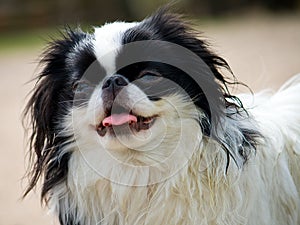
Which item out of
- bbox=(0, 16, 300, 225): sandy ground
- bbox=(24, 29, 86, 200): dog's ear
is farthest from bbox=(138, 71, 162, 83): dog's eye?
bbox=(0, 16, 300, 225): sandy ground

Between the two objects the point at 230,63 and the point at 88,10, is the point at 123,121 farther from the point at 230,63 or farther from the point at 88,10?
the point at 88,10

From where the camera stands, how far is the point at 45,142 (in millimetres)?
3266

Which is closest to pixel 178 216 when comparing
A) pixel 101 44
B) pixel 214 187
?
pixel 214 187

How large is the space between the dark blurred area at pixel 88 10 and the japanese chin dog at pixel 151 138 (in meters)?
11.4

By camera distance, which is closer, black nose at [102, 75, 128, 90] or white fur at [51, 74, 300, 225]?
black nose at [102, 75, 128, 90]

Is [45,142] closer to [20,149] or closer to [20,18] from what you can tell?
[20,149]

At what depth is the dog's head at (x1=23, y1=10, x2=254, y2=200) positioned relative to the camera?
2.92m

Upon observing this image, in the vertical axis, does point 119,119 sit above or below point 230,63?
above

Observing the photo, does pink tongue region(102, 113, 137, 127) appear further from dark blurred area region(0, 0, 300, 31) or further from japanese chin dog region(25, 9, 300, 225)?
dark blurred area region(0, 0, 300, 31)

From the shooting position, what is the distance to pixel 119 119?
9.53 feet

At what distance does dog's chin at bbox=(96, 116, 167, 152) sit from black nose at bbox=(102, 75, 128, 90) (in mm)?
157

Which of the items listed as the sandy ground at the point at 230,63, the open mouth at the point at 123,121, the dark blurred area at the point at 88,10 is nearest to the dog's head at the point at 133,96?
the open mouth at the point at 123,121

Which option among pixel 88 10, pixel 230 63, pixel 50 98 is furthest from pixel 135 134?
pixel 88 10

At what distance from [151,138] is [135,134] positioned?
0.08 m
